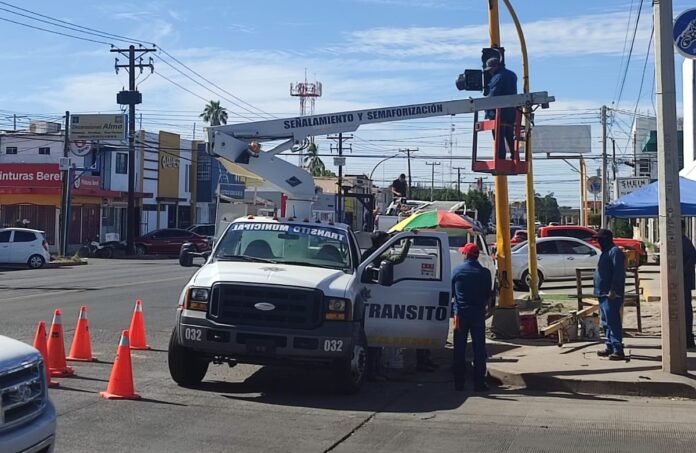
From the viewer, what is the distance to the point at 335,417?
8898 mm

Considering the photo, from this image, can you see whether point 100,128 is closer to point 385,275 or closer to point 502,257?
point 502,257

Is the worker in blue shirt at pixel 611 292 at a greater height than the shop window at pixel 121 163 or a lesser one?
lesser

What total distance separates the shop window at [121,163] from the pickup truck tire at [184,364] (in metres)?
48.9

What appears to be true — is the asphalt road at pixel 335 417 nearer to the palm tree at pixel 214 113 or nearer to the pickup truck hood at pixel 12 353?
the pickup truck hood at pixel 12 353

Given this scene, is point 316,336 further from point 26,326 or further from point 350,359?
point 26,326

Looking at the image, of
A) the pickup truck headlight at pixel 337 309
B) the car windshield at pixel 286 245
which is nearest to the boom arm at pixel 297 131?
the car windshield at pixel 286 245

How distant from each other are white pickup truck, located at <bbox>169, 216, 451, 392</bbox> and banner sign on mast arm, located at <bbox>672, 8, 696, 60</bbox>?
681 centimetres

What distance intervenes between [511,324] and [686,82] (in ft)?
53.5

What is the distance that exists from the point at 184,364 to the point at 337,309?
1.89 m

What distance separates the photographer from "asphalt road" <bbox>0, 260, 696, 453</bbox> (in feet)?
25.3

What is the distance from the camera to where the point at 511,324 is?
15.0 meters

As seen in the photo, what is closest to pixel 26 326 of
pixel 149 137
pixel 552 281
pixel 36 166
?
pixel 552 281

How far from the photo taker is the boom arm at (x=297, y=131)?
12562 millimetres

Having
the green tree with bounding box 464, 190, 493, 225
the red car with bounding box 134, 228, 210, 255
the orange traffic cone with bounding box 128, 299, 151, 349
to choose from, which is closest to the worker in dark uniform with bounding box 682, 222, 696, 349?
the orange traffic cone with bounding box 128, 299, 151, 349
